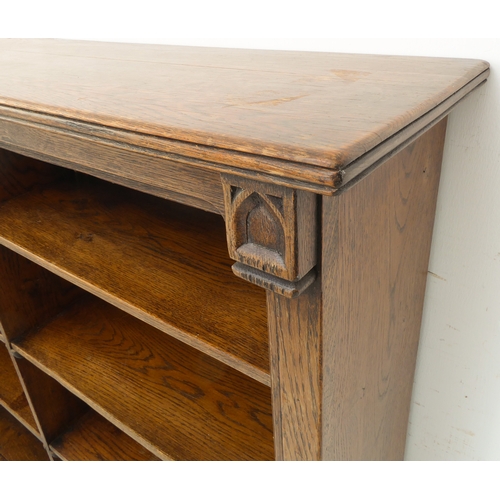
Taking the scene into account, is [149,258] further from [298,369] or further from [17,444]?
[17,444]

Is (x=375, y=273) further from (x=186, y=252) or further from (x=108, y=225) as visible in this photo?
(x=108, y=225)

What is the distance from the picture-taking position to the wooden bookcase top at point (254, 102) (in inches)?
17.4

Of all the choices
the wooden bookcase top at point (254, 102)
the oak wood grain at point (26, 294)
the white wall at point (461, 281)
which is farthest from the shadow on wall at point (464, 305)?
the oak wood grain at point (26, 294)

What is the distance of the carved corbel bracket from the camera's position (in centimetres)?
47

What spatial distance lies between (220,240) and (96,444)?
2.26ft

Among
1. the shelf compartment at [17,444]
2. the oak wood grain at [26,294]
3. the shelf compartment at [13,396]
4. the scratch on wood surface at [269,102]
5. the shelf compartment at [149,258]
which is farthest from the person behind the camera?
the shelf compartment at [17,444]

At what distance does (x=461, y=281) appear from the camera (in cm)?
91

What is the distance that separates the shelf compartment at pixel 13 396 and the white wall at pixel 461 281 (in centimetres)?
99

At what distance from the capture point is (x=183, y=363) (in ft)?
3.59

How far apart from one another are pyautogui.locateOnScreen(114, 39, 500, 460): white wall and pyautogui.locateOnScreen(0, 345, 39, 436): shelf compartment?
987 mm

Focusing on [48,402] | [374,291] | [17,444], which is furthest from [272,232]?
[17,444]

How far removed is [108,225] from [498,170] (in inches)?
28.4

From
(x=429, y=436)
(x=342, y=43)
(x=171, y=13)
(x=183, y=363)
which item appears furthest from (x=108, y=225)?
(x=429, y=436)

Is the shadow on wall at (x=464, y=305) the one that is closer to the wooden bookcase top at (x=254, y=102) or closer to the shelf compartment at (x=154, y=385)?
the wooden bookcase top at (x=254, y=102)
